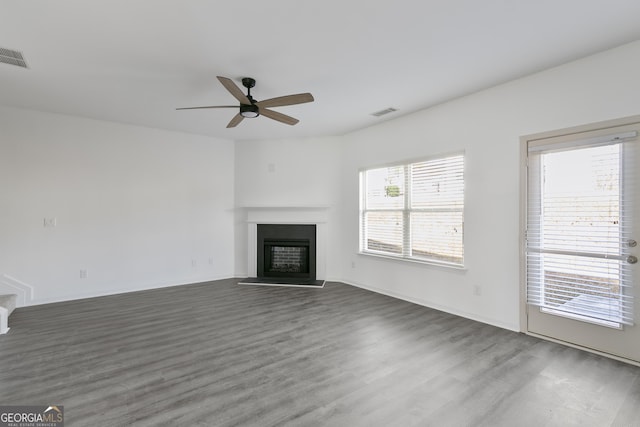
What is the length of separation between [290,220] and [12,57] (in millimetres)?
4173

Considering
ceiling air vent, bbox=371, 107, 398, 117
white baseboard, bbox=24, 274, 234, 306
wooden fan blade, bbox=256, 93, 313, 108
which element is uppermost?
ceiling air vent, bbox=371, 107, 398, 117

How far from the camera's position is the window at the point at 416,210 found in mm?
4070

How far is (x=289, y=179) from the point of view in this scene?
6.05 metres

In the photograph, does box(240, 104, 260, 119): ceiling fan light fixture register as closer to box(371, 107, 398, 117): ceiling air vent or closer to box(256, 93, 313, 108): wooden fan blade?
box(256, 93, 313, 108): wooden fan blade

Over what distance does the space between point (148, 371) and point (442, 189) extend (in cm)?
393

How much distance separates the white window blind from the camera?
2.71 metres

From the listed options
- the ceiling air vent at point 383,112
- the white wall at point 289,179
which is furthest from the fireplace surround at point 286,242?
the ceiling air vent at point 383,112

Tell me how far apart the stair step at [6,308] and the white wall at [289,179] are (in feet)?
10.6

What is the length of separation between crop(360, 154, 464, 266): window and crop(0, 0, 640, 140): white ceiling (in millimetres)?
1040

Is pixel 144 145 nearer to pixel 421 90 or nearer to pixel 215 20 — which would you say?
pixel 215 20

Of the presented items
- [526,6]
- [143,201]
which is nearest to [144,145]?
[143,201]

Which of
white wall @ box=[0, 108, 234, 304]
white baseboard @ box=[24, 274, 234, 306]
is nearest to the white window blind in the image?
white wall @ box=[0, 108, 234, 304]

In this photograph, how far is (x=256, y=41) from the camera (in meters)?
2.62

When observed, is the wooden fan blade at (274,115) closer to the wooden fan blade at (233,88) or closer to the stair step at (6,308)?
the wooden fan blade at (233,88)
